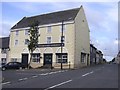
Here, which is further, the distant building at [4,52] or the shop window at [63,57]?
the distant building at [4,52]

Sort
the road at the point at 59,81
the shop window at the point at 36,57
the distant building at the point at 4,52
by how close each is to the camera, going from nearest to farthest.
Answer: the road at the point at 59,81 → the shop window at the point at 36,57 → the distant building at the point at 4,52

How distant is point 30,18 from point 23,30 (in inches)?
250

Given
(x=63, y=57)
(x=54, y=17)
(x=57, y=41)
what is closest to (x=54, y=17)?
(x=54, y=17)

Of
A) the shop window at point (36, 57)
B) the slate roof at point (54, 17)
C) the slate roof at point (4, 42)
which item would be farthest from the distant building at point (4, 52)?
the shop window at point (36, 57)

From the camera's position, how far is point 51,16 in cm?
5550

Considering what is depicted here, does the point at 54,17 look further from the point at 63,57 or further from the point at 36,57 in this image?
the point at 63,57

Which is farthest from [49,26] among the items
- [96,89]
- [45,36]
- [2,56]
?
[96,89]

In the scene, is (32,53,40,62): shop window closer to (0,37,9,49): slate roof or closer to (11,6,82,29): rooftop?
(11,6,82,29): rooftop

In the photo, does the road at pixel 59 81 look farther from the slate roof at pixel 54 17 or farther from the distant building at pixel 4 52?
the distant building at pixel 4 52

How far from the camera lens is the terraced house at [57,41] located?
157ft

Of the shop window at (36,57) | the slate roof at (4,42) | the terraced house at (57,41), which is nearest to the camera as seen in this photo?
the terraced house at (57,41)

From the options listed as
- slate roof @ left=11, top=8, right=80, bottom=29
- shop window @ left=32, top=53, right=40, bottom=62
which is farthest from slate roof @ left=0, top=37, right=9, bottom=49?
shop window @ left=32, top=53, right=40, bottom=62

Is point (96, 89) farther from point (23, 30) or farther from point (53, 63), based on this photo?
point (23, 30)

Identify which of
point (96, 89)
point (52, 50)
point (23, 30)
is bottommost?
point (96, 89)
